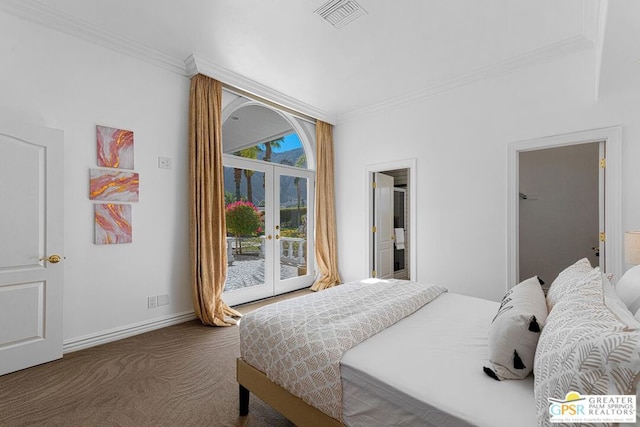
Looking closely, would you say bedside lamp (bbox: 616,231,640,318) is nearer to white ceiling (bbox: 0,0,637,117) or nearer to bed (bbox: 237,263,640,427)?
bed (bbox: 237,263,640,427)

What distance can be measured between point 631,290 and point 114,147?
4.06m

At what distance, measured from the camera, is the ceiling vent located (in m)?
2.39

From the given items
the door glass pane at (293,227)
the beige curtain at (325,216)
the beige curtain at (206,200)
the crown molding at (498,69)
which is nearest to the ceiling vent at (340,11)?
the beige curtain at (206,200)

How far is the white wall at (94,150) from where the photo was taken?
2.48 metres

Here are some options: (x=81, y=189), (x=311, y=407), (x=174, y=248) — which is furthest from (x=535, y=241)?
(x=81, y=189)

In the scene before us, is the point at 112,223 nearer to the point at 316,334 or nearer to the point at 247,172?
the point at 247,172

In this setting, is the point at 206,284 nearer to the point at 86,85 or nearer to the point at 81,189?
the point at 81,189

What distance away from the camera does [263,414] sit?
181 cm

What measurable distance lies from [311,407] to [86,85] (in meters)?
3.30

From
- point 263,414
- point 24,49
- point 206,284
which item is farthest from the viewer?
point 206,284

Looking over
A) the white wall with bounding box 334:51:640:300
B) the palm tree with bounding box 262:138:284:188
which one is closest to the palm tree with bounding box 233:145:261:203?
the palm tree with bounding box 262:138:284:188

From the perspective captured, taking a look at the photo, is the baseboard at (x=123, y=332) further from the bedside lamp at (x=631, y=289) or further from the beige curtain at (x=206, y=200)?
the bedside lamp at (x=631, y=289)

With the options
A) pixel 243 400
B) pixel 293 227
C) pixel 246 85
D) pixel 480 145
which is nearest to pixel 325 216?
pixel 293 227

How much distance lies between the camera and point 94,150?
2.77 metres
